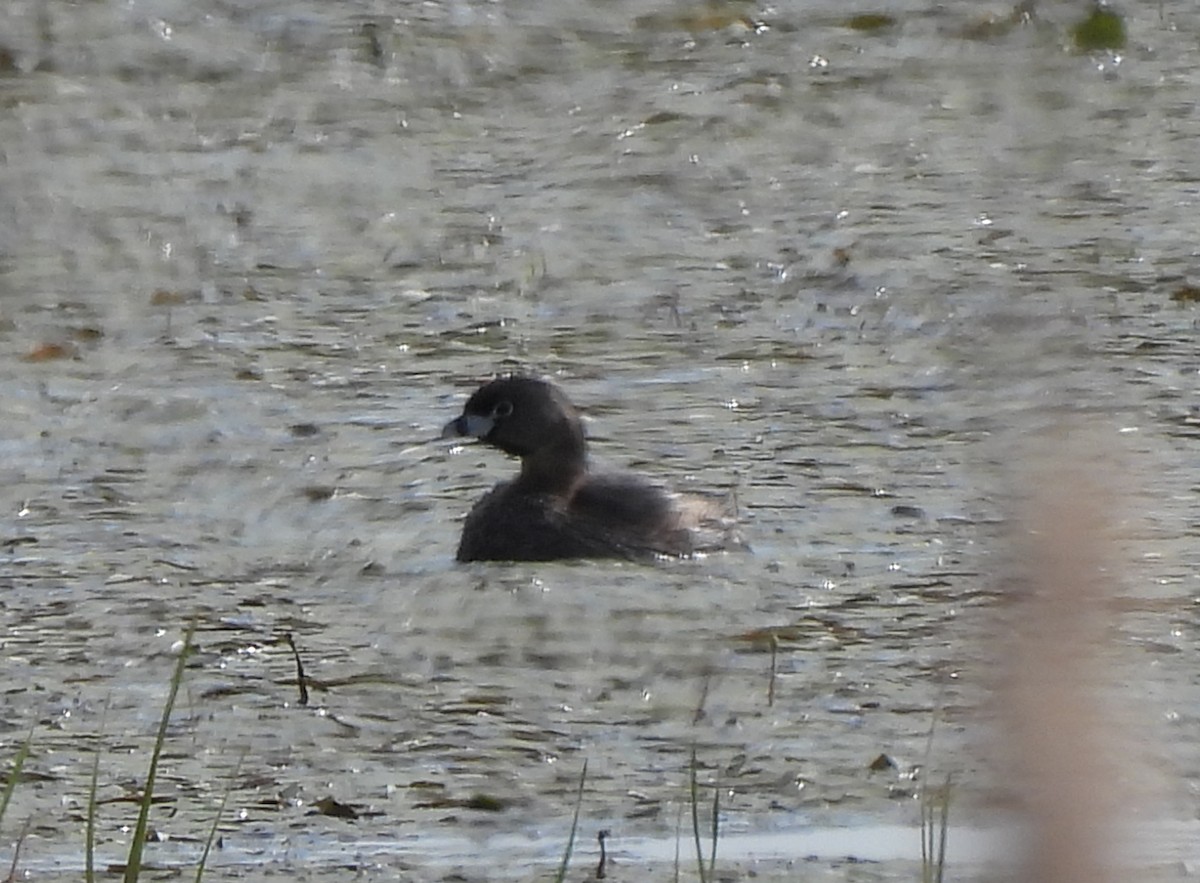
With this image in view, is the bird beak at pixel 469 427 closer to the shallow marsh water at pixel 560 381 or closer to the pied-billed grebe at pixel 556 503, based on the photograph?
the pied-billed grebe at pixel 556 503

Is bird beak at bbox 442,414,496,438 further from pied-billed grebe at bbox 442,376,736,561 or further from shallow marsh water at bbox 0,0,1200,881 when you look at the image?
shallow marsh water at bbox 0,0,1200,881

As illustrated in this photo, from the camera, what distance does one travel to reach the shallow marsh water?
3.50 meters

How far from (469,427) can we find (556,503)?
0.23 meters

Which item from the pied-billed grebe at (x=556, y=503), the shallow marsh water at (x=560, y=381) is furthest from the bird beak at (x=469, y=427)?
the shallow marsh water at (x=560, y=381)

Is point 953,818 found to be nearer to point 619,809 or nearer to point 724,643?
point 619,809

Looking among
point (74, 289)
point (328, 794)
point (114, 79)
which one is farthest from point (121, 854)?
point (114, 79)

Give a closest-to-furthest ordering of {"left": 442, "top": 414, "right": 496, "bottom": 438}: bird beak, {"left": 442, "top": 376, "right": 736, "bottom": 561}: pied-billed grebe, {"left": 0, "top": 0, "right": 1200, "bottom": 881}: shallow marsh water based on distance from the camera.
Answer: {"left": 0, "top": 0, "right": 1200, "bottom": 881}: shallow marsh water → {"left": 442, "top": 376, "right": 736, "bottom": 561}: pied-billed grebe → {"left": 442, "top": 414, "right": 496, "bottom": 438}: bird beak

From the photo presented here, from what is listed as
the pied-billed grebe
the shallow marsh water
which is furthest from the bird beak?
the shallow marsh water

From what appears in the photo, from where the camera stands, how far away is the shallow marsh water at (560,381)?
3.50m

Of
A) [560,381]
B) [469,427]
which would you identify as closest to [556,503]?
[469,427]

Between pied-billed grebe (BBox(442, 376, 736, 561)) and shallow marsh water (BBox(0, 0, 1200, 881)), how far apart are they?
66 millimetres

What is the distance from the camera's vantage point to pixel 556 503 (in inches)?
212

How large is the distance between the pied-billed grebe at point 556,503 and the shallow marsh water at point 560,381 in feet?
0.21

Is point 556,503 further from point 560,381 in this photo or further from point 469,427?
point 560,381
